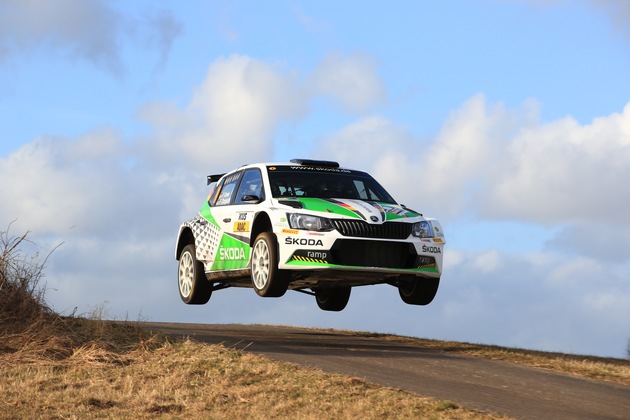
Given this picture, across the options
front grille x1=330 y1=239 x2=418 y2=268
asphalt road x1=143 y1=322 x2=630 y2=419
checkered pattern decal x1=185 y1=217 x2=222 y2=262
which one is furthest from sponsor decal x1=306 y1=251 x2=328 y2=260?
checkered pattern decal x1=185 y1=217 x2=222 y2=262

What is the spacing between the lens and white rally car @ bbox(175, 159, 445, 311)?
45.8 ft

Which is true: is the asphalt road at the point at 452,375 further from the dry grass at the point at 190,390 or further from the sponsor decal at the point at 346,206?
the sponsor decal at the point at 346,206

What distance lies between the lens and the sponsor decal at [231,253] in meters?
15.4

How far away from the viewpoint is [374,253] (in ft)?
46.2

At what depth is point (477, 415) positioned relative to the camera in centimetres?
955

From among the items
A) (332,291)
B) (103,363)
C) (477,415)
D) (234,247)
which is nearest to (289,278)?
(234,247)

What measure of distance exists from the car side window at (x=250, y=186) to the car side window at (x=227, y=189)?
0.33m

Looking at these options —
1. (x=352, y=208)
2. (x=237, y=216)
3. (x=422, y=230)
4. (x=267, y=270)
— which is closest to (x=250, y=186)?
(x=237, y=216)

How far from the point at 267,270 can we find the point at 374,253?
153 cm

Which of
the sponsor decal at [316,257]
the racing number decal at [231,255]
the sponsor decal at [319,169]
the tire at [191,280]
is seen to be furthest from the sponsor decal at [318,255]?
the tire at [191,280]

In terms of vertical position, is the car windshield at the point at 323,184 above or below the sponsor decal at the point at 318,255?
above

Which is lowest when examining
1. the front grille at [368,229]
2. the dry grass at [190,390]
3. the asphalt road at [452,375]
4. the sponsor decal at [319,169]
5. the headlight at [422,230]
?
the dry grass at [190,390]

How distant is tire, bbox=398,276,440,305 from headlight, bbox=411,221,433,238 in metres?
0.63

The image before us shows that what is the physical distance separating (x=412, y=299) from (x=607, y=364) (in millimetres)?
2910
